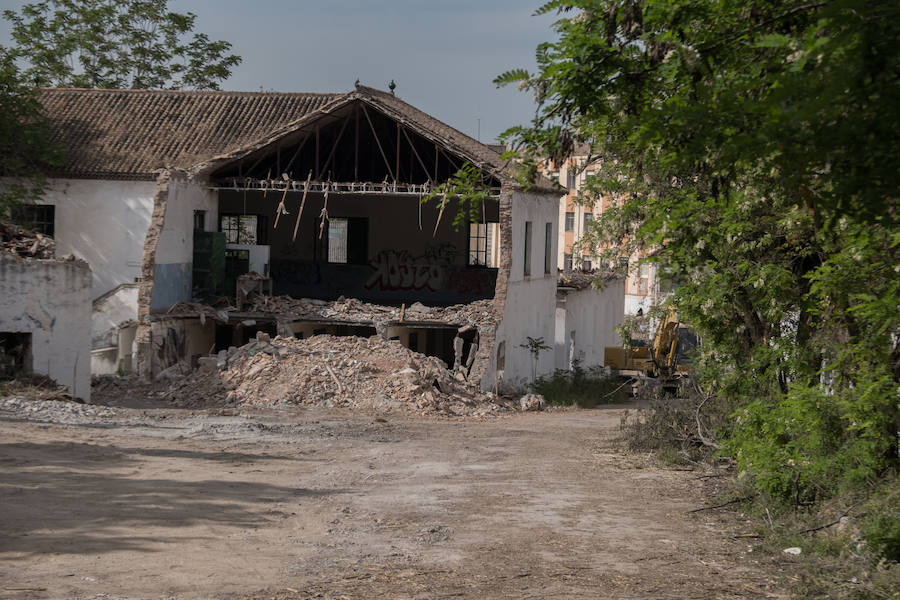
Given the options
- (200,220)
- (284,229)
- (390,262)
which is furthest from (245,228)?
(200,220)

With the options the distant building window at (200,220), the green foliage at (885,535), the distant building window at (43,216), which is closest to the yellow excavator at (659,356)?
the distant building window at (200,220)

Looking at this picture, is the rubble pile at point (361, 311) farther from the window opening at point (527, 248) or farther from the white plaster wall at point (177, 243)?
the window opening at point (527, 248)

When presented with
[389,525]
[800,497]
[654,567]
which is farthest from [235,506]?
[800,497]

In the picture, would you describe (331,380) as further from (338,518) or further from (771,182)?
(771,182)

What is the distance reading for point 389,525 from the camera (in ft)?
35.1

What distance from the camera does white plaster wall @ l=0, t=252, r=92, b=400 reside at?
20.2m

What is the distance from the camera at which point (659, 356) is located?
31.0m

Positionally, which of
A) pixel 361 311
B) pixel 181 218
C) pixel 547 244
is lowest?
pixel 361 311

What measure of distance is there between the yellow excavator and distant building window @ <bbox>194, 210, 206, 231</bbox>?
11753 mm

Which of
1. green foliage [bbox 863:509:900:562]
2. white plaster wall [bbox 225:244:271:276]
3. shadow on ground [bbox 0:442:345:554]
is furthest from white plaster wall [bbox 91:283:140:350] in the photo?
green foliage [bbox 863:509:900:562]

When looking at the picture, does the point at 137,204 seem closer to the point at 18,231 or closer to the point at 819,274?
the point at 18,231

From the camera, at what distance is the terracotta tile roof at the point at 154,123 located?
30.3 m

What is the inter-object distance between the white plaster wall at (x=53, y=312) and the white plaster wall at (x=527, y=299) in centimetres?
890

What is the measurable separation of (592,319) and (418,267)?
708cm
